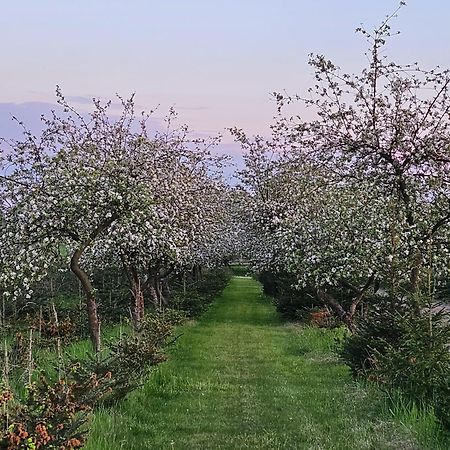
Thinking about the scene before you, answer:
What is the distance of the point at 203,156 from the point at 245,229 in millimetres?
8758

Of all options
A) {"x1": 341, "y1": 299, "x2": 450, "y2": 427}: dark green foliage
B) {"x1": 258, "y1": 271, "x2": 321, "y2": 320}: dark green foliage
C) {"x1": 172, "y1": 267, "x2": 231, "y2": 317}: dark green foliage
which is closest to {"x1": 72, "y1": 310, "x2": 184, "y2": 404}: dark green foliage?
{"x1": 341, "y1": 299, "x2": 450, "y2": 427}: dark green foliage

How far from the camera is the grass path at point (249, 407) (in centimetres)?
727

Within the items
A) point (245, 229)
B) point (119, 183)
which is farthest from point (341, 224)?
point (245, 229)

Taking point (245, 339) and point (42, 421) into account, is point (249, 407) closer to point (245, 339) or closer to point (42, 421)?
point (42, 421)

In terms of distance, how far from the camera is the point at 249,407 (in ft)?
30.5

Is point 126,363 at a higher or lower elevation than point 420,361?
lower

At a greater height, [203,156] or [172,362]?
[203,156]

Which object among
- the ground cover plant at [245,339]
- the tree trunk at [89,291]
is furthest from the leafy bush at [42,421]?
the tree trunk at [89,291]

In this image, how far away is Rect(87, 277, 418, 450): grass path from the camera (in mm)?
7270

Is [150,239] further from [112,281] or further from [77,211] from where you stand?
[112,281]

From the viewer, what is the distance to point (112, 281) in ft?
77.2

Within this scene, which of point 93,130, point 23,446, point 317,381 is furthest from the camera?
point 93,130

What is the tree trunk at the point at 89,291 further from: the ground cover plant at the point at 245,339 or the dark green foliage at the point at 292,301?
the dark green foliage at the point at 292,301

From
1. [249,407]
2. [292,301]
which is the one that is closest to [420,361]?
[249,407]
